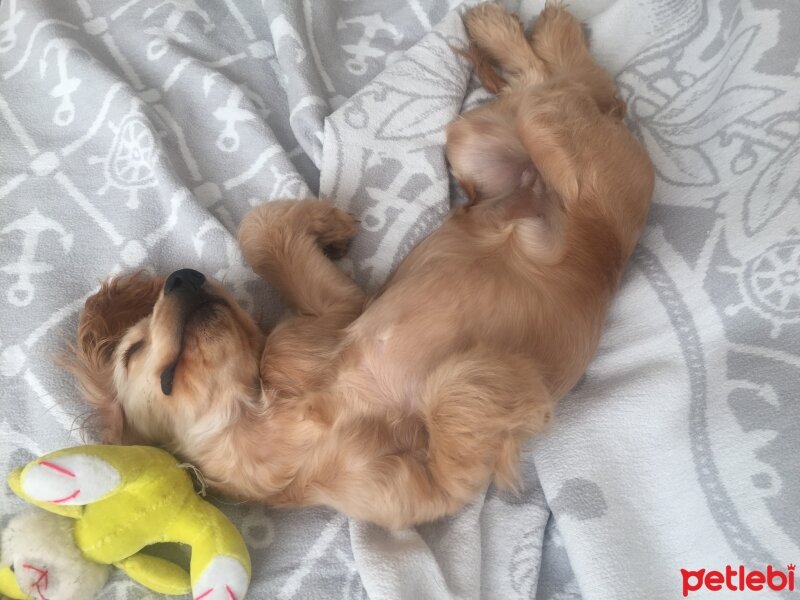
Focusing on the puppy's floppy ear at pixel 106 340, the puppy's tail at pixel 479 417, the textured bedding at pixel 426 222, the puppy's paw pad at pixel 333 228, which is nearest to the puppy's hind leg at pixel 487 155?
the textured bedding at pixel 426 222

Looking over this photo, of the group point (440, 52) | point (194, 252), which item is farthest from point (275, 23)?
point (194, 252)

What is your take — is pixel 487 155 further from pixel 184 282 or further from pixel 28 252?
pixel 28 252

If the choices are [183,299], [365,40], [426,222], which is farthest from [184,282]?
[365,40]

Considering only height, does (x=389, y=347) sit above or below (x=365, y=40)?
below

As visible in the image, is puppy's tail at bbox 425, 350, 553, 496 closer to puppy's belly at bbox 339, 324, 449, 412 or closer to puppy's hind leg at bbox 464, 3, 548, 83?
puppy's belly at bbox 339, 324, 449, 412

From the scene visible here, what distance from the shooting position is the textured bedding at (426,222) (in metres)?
1.34

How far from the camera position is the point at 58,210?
67.5 inches

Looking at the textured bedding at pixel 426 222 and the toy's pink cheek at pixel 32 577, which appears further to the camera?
the textured bedding at pixel 426 222

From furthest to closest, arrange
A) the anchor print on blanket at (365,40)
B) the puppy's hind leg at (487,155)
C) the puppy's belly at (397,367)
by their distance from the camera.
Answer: the anchor print on blanket at (365,40), the puppy's hind leg at (487,155), the puppy's belly at (397,367)

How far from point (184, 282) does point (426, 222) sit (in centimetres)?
67

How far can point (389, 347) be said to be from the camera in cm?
143

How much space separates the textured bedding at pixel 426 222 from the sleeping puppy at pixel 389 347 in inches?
4.0

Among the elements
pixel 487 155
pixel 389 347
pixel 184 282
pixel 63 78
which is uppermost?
pixel 63 78

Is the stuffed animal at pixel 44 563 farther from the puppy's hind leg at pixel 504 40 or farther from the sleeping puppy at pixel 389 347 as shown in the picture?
the puppy's hind leg at pixel 504 40
